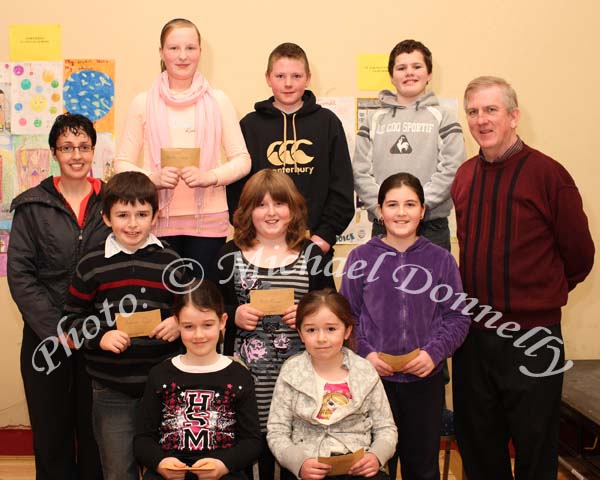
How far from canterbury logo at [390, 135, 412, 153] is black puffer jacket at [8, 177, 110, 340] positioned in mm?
1455

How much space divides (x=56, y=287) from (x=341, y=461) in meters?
1.47

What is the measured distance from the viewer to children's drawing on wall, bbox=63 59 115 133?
3.95m

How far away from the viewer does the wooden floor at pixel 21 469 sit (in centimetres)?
374

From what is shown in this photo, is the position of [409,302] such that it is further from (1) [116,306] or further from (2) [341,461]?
(1) [116,306]

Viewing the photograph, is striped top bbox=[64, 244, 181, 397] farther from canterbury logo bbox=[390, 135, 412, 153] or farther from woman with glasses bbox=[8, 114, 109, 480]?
canterbury logo bbox=[390, 135, 412, 153]

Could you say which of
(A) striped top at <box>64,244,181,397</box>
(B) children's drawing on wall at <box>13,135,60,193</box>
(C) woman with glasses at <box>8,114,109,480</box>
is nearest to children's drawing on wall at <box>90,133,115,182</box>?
(B) children's drawing on wall at <box>13,135,60,193</box>

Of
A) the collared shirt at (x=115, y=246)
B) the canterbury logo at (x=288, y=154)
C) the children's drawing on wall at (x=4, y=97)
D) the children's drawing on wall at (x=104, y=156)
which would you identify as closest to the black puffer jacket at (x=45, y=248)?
the collared shirt at (x=115, y=246)

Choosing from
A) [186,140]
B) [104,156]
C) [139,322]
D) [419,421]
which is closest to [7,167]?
[104,156]

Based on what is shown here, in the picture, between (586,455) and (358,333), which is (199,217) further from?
(586,455)

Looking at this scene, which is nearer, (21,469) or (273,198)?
(273,198)

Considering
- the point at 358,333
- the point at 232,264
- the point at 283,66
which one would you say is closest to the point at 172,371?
the point at 232,264

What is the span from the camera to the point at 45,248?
2838 millimetres

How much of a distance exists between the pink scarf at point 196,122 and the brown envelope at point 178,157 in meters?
0.16

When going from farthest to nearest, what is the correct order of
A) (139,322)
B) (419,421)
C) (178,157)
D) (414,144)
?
1. (414,144)
2. (178,157)
3. (419,421)
4. (139,322)
